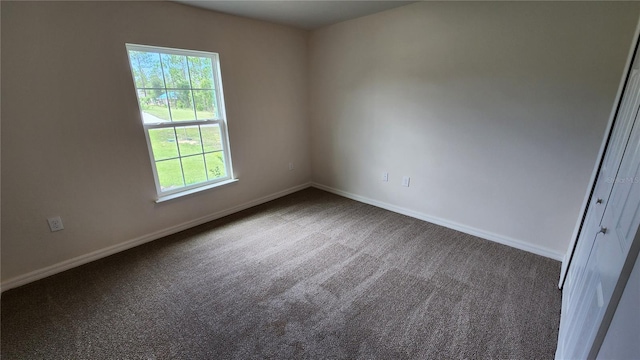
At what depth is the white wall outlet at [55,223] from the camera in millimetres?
2104

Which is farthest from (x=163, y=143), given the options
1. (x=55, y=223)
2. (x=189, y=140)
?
(x=55, y=223)

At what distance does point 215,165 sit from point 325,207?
1409 millimetres

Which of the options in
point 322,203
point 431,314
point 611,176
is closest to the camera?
point 611,176

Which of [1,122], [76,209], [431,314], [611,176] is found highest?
[1,122]

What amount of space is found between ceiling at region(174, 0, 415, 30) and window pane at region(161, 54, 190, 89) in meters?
→ 0.49

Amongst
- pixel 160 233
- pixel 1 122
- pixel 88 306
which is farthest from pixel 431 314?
pixel 1 122

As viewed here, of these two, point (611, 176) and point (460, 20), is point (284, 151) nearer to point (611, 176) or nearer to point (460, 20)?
point (460, 20)

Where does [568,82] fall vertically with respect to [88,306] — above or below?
above

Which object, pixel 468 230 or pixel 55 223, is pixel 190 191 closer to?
pixel 55 223

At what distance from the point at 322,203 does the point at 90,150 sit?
2.40m

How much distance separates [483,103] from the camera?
239cm

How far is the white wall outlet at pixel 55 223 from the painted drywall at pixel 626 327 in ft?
10.5

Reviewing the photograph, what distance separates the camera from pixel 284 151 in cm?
370

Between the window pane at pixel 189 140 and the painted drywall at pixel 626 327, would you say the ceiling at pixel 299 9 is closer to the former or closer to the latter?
the window pane at pixel 189 140
